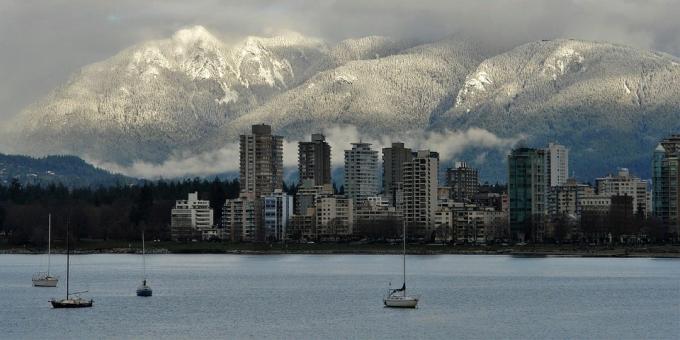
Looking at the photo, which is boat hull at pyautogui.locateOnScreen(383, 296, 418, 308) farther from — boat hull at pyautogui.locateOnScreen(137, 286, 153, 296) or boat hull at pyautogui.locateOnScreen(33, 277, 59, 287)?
boat hull at pyautogui.locateOnScreen(33, 277, 59, 287)

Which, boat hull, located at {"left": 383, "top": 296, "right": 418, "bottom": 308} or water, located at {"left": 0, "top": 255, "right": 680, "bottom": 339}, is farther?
boat hull, located at {"left": 383, "top": 296, "right": 418, "bottom": 308}

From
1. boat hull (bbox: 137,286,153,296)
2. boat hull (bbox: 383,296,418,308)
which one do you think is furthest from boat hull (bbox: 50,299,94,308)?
boat hull (bbox: 383,296,418,308)

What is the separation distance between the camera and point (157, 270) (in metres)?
178

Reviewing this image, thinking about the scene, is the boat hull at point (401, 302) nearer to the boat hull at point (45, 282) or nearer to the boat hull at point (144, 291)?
the boat hull at point (144, 291)

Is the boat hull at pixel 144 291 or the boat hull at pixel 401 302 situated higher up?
the boat hull at pixel 144 291

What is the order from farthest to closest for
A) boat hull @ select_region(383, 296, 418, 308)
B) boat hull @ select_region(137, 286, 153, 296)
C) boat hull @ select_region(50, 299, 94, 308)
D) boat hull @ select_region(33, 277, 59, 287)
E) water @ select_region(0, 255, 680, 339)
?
boat hull @ select_region(33, 277, 59, 287) < boat hull @ select_region(137, 286, 153, 296) < boat hull @ select_region(50, 299, 94, 308) < boat hull @ select_region(383, 296, 418, 308) < water @ select_region(0, 255, 680, 339)

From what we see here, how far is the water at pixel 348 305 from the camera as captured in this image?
94.1 m

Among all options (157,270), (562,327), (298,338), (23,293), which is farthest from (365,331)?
(157,270)

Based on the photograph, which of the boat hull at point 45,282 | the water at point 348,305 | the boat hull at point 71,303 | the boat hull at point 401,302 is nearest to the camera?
the water at point 348,305

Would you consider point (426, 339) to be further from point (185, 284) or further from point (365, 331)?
point (185, 284)

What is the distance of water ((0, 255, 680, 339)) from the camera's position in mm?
94062

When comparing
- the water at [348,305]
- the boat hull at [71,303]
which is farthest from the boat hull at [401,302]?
the boat hull at [71,303]

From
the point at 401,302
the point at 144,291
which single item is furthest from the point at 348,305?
the point at 144,291

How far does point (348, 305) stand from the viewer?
4532 inches
